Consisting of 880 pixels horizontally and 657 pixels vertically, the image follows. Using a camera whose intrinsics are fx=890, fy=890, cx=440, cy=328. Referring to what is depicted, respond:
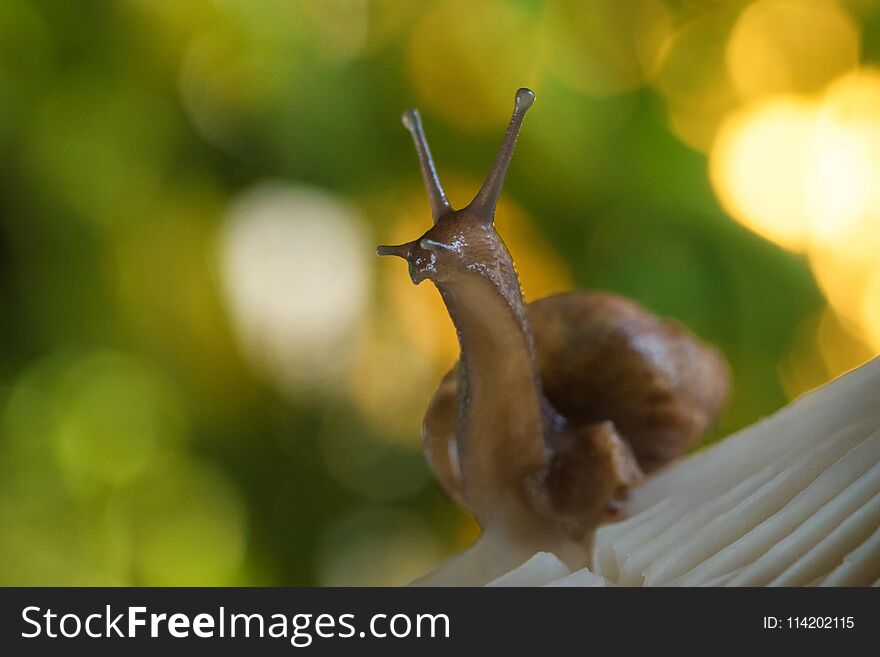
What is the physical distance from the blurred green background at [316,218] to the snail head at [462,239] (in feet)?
1.43

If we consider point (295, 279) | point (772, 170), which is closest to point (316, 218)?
point (295, 279)

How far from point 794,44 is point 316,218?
46 cm

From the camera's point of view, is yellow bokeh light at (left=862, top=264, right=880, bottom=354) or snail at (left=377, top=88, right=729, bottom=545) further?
yellow bokeh light at (left=862, top=264, right=880, bottom=354)

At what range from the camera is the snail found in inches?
13.3

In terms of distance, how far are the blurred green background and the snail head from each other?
0.43 metres

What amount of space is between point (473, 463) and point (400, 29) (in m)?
0.54

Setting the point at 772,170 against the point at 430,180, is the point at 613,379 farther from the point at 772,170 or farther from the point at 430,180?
the point at 772,170

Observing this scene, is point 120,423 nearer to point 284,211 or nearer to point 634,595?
point 284,211

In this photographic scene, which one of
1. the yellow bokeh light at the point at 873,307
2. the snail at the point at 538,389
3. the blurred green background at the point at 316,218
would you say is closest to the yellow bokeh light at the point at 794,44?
the blurred green background at the point at 316,218

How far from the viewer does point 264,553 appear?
2.75 ft

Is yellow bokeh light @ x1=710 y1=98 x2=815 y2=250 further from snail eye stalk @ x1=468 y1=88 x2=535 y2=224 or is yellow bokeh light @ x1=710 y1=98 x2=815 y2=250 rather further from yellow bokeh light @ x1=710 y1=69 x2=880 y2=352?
snail eye stalk @ x1=468 y1=88 x2=535 y2=224

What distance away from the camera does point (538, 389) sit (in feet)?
1.20

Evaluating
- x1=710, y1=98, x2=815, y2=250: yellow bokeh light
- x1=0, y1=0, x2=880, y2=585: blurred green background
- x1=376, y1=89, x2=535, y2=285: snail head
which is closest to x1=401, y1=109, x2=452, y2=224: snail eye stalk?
x1=376, y1=89, x2=535, y2=285: snail head

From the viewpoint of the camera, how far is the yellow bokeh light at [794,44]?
2.56 feet
